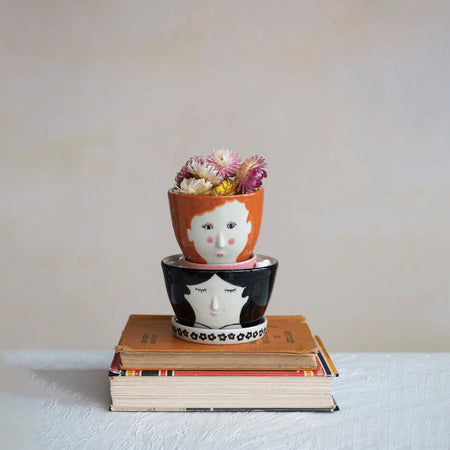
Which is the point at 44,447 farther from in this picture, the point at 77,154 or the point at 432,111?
the point at 432,111

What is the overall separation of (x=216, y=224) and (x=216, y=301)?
0.12 meters

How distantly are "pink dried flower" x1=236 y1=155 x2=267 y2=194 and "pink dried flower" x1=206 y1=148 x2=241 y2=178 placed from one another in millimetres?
13

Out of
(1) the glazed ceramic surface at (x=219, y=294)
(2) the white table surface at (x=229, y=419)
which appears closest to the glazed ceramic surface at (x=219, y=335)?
Result: (1) the glazed ceramic surface at (x=219, y=294)

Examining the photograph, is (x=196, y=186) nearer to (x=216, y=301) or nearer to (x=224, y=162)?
(x=224, y=162)

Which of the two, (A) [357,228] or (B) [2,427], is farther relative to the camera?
(A) [357,228]

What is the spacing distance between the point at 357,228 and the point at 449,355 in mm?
1252

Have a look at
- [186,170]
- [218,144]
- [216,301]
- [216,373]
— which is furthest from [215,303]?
[218,144]

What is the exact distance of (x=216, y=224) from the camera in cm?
96

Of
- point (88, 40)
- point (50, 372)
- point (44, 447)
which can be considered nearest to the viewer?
point (44, 447)

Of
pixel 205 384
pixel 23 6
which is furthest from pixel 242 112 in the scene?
pixel 205 384

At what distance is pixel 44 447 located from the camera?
832mm

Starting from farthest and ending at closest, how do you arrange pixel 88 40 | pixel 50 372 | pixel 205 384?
pixel 88 40
pixel 50 372
pixel 205 384

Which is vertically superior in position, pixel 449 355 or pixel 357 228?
pixel 449 355

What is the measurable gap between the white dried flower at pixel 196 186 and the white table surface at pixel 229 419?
33cm
